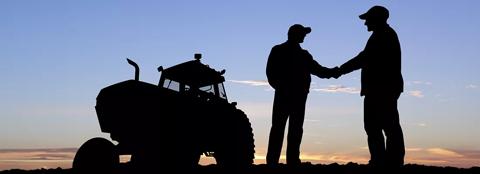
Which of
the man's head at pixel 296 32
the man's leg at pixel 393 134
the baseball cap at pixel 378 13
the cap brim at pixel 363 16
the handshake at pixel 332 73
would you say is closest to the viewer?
the man's leg at pixel 393 134

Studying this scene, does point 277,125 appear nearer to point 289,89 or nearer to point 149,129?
point 289,89

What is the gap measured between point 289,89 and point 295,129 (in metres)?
0.74

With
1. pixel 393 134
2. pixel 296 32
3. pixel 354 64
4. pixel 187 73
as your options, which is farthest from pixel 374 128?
pixel 187 73

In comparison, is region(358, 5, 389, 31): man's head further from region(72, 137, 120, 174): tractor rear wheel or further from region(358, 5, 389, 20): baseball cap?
region(72, 137, 120, 174): tractor rear wheel

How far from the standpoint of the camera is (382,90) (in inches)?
411

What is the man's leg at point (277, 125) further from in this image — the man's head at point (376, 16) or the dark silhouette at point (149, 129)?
the man's head at point (376, 16)

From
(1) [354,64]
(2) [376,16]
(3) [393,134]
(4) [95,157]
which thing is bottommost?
(4) [95,157]

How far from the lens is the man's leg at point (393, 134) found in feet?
33.9

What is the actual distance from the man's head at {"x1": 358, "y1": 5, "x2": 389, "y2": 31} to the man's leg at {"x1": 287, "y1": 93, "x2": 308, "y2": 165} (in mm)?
1879

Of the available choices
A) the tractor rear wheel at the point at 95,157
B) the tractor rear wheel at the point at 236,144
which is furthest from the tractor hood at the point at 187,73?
the tractor rear wheel at the point at 95,157

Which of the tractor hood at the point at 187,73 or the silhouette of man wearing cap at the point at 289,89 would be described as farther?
the tractor hood at the point at 187,73

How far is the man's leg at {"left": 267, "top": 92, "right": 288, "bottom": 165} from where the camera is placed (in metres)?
11.7

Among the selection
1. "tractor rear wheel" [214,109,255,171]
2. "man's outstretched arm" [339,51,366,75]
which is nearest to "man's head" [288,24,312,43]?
"man's outstretched arm" [339,51,366,75]

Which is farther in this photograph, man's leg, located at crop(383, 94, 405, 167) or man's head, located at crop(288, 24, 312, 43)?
man's head, located at crop(288, 24, 312, 43)
